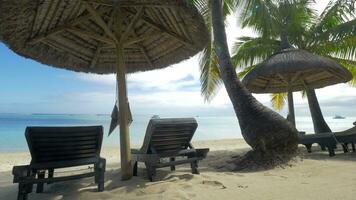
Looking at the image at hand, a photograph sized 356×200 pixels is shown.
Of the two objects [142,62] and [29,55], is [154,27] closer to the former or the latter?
[142,62]

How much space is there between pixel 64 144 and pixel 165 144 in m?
1.60

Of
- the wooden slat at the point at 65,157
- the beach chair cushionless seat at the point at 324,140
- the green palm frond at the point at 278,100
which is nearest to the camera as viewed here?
the wooden slat at the point at 65,157

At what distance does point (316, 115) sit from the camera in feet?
44.0

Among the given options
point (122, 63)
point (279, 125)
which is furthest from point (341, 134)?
point (122, 63)

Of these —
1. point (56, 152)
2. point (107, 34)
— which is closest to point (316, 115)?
point (107, 34)

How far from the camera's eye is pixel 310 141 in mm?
8195

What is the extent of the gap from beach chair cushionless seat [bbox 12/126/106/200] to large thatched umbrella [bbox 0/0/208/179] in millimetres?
745

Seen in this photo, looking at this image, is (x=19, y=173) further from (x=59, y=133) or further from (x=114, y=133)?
(x=114, y=133)

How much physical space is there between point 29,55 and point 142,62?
7.58 feet

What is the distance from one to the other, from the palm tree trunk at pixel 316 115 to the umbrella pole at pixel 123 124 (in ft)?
32.7

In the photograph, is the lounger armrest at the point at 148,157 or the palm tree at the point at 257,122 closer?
the lounger armrest at the point at 148,157

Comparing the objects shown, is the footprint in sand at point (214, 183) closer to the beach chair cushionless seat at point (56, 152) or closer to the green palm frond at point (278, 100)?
the beach chair cushionless seat at point (56, 152)

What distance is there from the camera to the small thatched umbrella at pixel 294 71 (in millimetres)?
8414

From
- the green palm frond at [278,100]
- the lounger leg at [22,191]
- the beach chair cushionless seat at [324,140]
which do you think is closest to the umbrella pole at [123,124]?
the lounger leg at [22,191]
